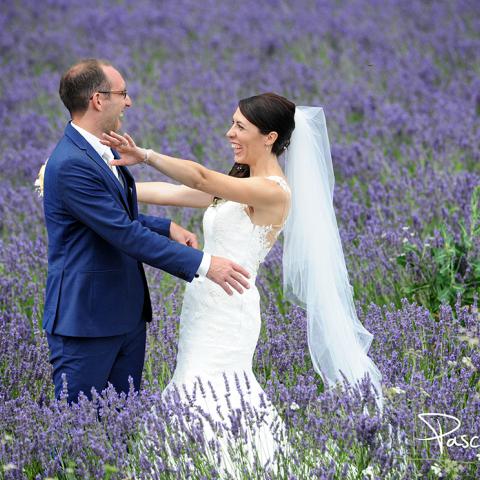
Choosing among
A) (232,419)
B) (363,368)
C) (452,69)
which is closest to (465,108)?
(452,69)

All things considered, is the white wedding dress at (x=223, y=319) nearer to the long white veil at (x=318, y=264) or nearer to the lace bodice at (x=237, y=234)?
the lace bodice at (x=237, y=234)

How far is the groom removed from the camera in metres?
3.30

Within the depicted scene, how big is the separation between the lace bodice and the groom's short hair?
2.37 ft

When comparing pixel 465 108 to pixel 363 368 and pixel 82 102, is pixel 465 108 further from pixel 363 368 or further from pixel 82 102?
pixel 82 102

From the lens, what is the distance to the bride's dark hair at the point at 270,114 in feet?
12.5

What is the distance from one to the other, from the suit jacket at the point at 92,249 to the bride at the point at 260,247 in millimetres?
230

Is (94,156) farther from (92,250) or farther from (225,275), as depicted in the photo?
(225,275)

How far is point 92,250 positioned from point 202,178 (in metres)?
0.48

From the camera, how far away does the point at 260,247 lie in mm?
3791

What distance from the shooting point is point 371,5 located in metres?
11.2

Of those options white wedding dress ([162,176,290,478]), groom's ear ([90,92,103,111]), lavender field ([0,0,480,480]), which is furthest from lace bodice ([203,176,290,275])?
groom's ear ([90,92,103,111])

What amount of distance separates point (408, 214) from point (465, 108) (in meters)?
2.17

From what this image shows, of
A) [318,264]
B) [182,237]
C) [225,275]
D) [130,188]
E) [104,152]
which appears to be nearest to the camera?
[225,275]

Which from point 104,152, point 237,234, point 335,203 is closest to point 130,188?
point 104,152
